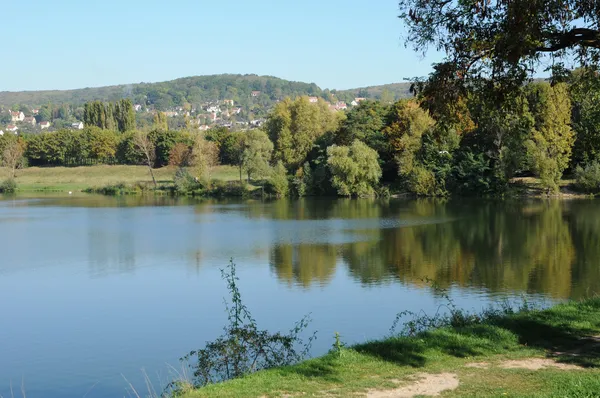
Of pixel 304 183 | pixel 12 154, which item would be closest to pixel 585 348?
pixel 304 183

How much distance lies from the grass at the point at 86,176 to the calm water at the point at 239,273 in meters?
27.1

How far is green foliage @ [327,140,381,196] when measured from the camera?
50625 mm

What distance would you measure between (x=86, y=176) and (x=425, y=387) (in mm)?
69427

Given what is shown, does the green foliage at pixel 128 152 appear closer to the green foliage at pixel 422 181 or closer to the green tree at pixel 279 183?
the green tree at pixel 279 183

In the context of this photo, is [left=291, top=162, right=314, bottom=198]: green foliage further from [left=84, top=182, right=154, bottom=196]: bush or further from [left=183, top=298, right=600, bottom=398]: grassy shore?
[left=183, top=298, right=600, bottom=398]: grassy shore

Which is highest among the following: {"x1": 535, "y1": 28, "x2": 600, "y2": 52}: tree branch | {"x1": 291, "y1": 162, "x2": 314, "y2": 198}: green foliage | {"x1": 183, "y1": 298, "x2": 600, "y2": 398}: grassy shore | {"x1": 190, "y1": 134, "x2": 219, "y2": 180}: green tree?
{"x1": 535, "y1": 28, "x2": 600, "y2": 52}: tree branch

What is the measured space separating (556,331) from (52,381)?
844 cm

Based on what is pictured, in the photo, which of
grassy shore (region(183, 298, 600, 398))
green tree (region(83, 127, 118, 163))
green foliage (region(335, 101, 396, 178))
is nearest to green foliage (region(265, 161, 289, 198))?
green foliage (region(335, 101, 396, 178))

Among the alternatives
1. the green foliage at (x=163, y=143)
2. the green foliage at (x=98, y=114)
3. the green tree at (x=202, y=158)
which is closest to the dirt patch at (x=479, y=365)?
the green tree at (x=202, y=158)

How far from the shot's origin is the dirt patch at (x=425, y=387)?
7102 mm

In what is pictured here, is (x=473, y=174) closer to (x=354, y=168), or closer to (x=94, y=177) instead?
→ (x=354, y=168)

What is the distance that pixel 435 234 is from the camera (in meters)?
30.4

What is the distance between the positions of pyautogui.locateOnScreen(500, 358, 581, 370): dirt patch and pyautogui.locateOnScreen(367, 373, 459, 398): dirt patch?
2.57 ft

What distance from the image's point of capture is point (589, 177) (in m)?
45.6
